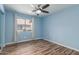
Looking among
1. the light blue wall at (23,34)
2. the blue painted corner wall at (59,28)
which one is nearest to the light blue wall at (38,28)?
the blue painted corner wall at (59,28)

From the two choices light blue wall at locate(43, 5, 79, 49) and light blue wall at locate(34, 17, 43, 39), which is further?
light blue wall at locate(43, 5, 79, 49)

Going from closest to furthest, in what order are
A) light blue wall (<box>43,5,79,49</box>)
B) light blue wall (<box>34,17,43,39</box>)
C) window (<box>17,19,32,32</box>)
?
window (<box>17,19,32,32</box>), light blue wall (<box>34,17,43,39</box>), light blue wall (<box>43,5,79,49</box>)

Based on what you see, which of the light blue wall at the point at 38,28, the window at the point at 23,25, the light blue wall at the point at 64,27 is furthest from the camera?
the light blue wall at the point at 64,27

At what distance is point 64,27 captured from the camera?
156 cm

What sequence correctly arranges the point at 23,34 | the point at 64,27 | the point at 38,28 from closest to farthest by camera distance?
the point at 23,34
the point at 38,28
the point at 64,27

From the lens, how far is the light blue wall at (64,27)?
4.67 feet

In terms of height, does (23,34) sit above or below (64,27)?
below

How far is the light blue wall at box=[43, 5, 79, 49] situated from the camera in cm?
142

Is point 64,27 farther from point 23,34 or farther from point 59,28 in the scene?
point 23,34

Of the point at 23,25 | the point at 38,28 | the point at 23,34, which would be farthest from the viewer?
the point at 38,28

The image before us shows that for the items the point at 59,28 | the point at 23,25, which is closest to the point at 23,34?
the point at 23,25

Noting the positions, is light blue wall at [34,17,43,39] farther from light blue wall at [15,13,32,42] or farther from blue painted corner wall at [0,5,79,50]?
light blue wall at [15,13,32,42]

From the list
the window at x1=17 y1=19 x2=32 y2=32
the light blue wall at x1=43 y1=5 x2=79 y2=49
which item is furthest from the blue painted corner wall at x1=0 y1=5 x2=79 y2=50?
the window at x1=17 y1=19 x2=32 y2=32

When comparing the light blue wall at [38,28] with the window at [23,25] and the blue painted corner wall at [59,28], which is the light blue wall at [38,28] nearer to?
the blue painted corner wall at [59,28]
